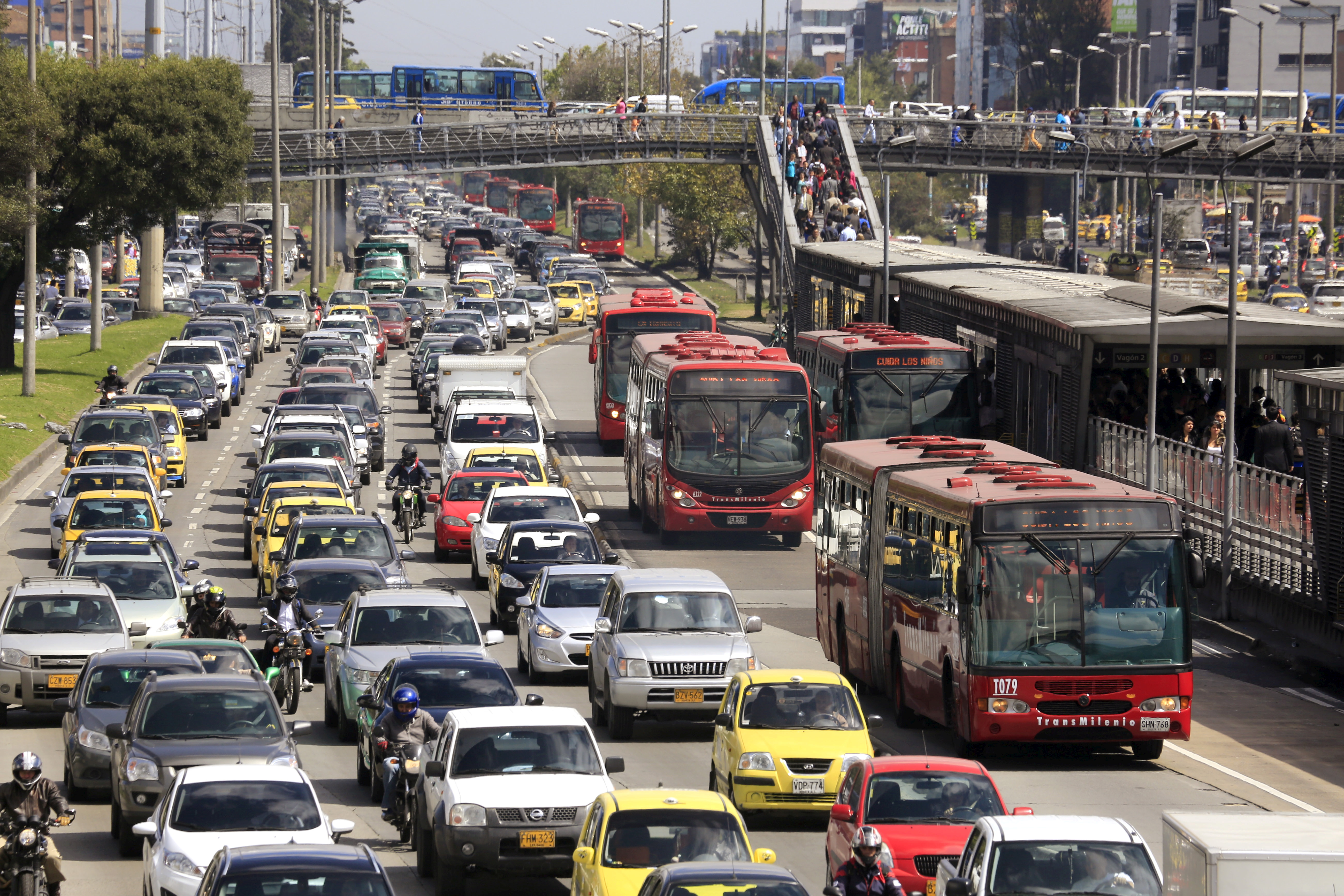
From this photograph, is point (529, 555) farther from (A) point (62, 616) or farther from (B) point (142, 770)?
(B) point (142, 770)

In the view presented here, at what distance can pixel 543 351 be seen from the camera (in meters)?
72.5

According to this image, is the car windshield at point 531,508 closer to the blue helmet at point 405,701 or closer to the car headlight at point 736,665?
the car headlight at point 736,665

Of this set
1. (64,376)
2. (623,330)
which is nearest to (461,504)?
(623,330)

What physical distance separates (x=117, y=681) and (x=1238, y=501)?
15728 millimetres

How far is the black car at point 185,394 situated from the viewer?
47.9m

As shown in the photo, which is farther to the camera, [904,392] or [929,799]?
[904,392]

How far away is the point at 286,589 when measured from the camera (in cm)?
2381

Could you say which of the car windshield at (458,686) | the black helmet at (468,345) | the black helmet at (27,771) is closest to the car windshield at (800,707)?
the car windshield at (458,686)

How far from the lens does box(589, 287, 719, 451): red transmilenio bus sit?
150 feet

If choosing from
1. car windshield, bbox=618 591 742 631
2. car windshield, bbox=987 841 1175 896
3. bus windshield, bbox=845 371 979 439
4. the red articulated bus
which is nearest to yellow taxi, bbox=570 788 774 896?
car windshield, bbox=987 841 1175 896

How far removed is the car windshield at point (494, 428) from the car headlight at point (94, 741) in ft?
72.7

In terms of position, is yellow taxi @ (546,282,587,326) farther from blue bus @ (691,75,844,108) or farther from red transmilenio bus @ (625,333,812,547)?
red transmilenio bus @ (625,333,812,547)

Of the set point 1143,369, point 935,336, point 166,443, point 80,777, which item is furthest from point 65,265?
point 80,777

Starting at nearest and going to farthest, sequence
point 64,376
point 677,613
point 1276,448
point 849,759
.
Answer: point 849,759 → point 677,613 → point 1276,448 → point 64,376
